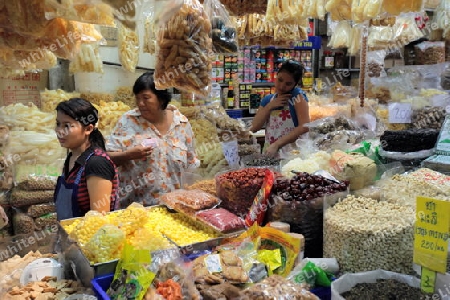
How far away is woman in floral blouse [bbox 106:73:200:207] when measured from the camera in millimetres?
2607

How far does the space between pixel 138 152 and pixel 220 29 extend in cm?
92

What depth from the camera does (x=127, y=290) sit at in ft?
4.13

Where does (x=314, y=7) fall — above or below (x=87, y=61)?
above

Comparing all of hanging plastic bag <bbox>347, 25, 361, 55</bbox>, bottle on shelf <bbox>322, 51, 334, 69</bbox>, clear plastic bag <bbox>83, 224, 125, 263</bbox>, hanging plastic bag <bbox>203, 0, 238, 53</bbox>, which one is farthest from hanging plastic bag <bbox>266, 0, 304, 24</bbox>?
bottle on shelf <bbox>322, 51, 334, 69</bbox>

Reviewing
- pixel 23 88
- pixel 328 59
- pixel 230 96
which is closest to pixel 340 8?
pixel 23 88

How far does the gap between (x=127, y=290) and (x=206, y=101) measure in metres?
3.04

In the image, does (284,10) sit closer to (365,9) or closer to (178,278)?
(365,9)

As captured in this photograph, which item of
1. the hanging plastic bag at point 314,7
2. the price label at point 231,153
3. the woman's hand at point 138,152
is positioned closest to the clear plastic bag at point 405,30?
the hanging plastic bag at point 314,7

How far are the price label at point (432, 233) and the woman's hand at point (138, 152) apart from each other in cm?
175

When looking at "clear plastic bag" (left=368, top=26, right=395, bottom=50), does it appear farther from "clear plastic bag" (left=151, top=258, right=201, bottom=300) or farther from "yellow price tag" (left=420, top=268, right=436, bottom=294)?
"clear plastic bag" (left=151, top=258, right=201, bottom=300)

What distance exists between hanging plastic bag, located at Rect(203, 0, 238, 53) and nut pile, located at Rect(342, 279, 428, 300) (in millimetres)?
1358

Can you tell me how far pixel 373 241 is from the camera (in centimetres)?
127

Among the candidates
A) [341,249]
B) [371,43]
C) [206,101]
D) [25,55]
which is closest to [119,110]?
[206,101]

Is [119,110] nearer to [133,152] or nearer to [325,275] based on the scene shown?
[133,152]
